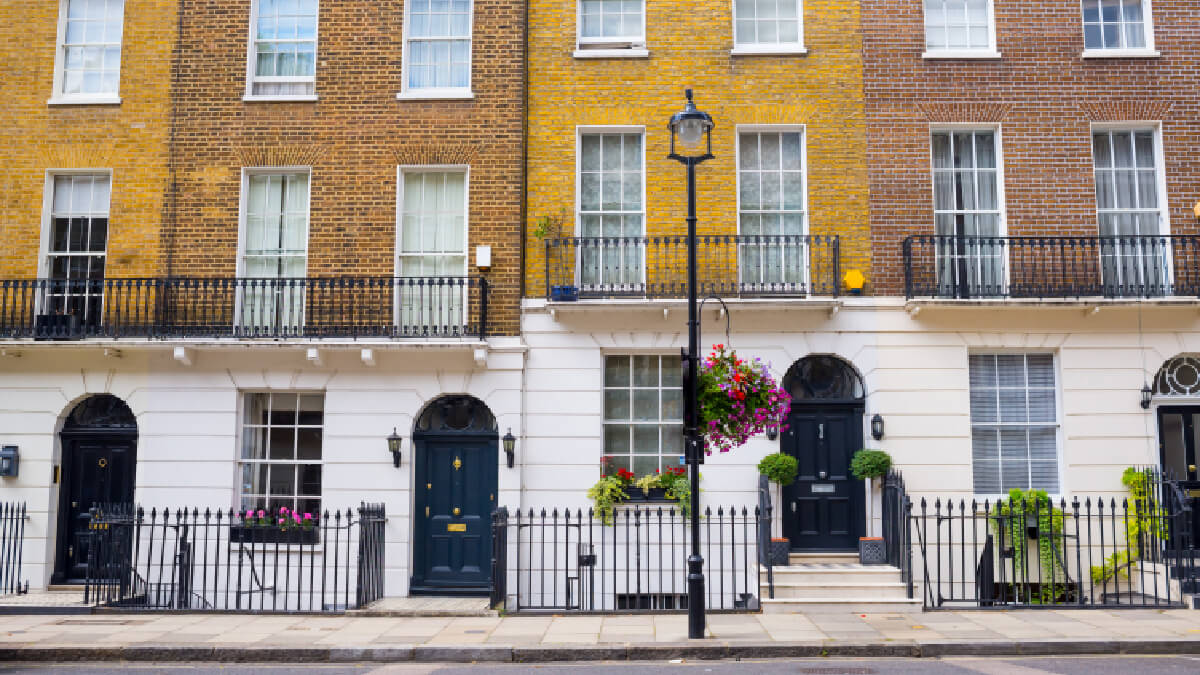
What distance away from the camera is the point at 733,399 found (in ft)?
36.7

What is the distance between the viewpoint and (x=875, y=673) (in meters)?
9.37

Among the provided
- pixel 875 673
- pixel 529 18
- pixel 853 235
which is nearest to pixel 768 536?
pixel 875 673

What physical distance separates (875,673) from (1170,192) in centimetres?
967

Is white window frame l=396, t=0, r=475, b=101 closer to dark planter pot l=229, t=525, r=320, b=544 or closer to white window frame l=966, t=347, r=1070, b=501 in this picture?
dark planter pot l=229, t=525, r=320, b=544

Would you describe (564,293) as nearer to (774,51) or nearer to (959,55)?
(774,51)

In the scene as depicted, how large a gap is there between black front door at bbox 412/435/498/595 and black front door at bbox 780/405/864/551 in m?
4.43

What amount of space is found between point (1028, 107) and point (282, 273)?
38.6 ft

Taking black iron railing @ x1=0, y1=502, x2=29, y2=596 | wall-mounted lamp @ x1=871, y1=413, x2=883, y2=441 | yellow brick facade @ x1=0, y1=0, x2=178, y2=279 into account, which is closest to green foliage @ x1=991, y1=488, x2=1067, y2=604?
wall-mounted lamp @ x1=871, y1=413, x2=883, y2=441

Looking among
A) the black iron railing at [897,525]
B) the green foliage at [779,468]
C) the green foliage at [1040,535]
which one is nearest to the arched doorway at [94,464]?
the green foliage at [779,468]

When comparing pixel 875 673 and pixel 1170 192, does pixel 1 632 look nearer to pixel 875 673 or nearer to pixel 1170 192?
pixel 875 673

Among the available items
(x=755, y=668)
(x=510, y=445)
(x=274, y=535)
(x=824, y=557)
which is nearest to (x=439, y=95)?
(x=510, y=445)

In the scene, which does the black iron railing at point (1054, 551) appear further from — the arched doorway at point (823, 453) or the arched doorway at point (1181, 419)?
the arched doorway at point (823, 453)

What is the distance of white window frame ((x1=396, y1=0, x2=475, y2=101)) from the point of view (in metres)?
15.2

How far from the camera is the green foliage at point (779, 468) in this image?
13797mm
